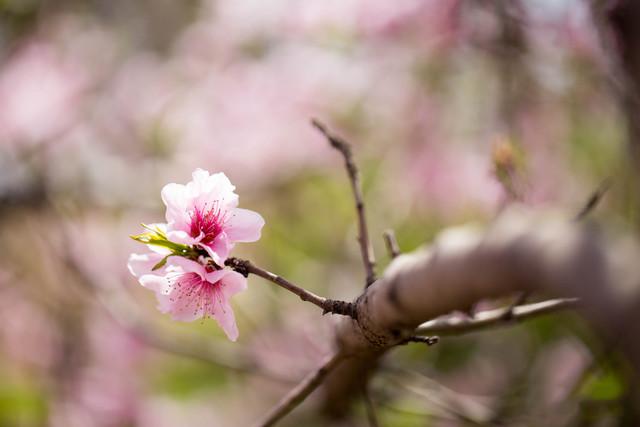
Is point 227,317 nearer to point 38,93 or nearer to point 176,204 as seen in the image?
point 176,204

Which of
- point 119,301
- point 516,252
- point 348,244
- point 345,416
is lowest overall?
point 516,252

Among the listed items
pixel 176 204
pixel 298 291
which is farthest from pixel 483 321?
pixel 176 204

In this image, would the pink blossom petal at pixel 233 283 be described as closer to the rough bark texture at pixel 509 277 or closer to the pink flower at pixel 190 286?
the pink flower at pixel 190 286

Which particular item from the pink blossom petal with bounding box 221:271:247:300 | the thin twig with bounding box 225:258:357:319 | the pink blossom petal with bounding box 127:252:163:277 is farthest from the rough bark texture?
the pink blossom petal with bounding box 127:252:163:277

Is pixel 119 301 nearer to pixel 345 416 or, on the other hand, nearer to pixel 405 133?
pixel 345 416

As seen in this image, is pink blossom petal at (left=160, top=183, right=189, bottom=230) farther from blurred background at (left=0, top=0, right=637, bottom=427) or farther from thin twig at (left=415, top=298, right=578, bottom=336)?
blurred background at (left=0, top=0, right=637, bottom=427)

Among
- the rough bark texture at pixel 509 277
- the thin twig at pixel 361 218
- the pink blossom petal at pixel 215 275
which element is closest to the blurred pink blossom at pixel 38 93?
the thin twig at pixel 361 218

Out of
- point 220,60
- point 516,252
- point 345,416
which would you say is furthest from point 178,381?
point 516,252

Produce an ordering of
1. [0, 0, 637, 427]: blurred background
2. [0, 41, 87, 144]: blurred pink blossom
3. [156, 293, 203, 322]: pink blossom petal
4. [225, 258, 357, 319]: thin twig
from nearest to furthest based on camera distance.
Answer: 1. [225, 258, 357, 319]: thin twig
2. [156, 293, 203, 322]: pink blossom petal
3. [0, 0, 637, 427]: blurred background
4. [0, 41, 87, 144]: blurred pink blossom
